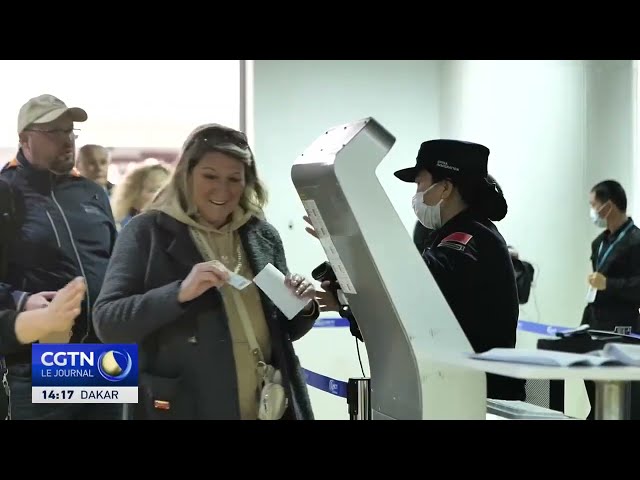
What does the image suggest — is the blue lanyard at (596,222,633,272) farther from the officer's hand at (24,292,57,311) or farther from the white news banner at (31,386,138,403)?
the officer's hand at (24,292,57,311)

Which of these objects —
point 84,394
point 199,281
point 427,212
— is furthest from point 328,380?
point 84,394

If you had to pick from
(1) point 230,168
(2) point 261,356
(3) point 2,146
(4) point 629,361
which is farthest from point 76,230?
(4) point 629,361

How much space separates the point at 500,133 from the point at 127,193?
1789mm

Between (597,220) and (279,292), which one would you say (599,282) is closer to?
(597,220)

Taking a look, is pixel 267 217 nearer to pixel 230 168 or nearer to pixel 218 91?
pixel 230 168

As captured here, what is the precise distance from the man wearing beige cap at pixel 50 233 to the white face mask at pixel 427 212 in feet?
4.48

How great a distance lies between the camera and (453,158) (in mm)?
3561

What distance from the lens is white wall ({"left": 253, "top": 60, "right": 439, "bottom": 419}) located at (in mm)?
3865

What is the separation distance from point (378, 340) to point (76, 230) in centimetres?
158

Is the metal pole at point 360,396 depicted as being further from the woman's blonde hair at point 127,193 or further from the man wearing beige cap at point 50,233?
the woman's blonde hair at point 127,193

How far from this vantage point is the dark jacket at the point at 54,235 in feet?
12.3

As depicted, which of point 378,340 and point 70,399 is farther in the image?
Result: point 70,399

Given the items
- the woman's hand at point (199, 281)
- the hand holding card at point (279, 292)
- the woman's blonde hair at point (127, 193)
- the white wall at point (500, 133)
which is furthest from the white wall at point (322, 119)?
the woman's blonde hair at point (127, 193)

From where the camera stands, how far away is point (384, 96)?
13.2ft
